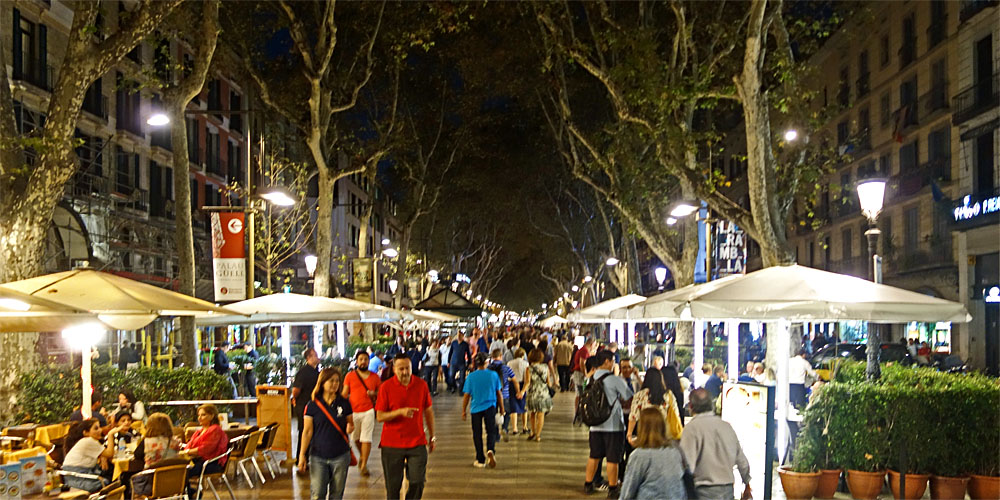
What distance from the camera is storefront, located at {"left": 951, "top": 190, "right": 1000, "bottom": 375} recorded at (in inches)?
1294

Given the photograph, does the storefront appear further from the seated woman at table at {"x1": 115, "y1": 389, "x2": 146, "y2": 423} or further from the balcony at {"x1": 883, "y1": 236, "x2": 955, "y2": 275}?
the seated woman at table at {"x1": 115, "y1": 389, "x2": 146, "y2": 423}

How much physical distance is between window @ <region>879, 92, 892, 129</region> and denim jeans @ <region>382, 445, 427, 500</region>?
38.6 meters

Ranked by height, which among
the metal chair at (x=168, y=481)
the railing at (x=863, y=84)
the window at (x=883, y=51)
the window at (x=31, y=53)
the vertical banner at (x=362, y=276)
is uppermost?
the window at (x=883, y=51)

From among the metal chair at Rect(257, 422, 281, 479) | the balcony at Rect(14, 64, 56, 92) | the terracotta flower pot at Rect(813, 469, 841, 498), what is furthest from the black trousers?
the balcony at Rect(14, 64, 56, 92)

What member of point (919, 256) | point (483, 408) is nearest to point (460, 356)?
point (483, 408)

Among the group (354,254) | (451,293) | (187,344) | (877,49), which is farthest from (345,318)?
(354,254)

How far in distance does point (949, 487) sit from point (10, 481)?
993 cm

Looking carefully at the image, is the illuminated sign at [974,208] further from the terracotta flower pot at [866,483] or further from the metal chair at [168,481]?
the metal chair at [168,481]

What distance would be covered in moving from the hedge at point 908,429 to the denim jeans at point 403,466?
469cm

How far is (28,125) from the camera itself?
28.7 metres

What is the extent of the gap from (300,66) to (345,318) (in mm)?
11351

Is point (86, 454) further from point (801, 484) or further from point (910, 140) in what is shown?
point (910, 140)

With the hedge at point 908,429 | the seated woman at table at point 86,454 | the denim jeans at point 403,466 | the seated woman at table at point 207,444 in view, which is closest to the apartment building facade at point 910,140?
the hedge at point 908,429

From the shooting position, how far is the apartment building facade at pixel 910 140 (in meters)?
36.2
